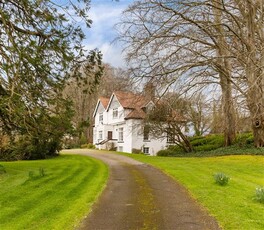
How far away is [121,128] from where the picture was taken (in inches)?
1674

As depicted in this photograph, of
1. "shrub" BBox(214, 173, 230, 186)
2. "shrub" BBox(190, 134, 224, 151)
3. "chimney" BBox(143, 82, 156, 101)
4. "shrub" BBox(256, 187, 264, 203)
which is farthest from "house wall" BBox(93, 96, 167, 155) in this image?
"shrub" BBox(256, 187, 264, 203)

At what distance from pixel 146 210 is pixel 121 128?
34968 mm

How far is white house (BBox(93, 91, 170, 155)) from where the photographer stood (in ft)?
128

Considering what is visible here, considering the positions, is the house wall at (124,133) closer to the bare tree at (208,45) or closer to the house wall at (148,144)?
the house wall at (148,144)

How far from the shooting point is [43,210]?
759 cm

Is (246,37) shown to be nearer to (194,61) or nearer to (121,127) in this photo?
(194,61)

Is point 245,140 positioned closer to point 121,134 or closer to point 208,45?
point 208,45

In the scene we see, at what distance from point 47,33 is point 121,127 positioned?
3051 cm

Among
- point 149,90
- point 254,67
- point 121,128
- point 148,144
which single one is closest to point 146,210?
point 149,90

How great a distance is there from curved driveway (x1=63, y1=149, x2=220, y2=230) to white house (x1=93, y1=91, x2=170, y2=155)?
2395 centimetres

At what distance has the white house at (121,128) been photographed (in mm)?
38906

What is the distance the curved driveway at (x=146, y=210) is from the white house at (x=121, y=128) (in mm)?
23945

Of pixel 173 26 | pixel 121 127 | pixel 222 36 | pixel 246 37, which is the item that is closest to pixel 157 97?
pixel 173 26

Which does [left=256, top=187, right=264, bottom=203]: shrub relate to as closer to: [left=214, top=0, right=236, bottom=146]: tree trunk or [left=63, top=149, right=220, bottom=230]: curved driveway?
[left=63, top=149, right=220, bottom=230]: curved driveway
